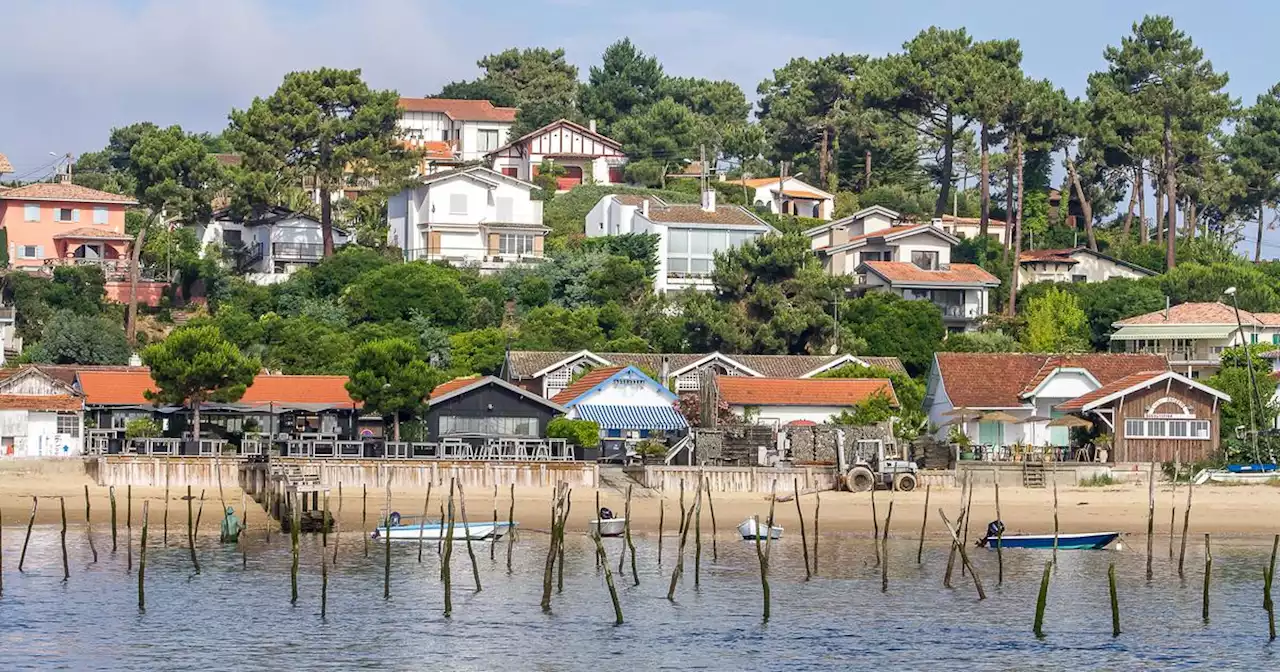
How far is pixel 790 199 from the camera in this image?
398 feet

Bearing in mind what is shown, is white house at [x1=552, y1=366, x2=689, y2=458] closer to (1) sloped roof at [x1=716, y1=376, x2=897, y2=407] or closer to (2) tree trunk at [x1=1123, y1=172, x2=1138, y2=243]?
(1) sloped roof at [x1=716, y1=376, x2=897, y2=407]

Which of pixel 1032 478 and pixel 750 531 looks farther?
pixel 1032 478

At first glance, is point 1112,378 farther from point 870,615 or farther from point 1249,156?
point 1249,156

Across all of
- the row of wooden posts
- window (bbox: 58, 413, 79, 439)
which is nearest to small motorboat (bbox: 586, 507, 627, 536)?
the row of wooden posts

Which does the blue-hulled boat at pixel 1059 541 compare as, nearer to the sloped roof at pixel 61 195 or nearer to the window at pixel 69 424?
the window at pixel 69 424

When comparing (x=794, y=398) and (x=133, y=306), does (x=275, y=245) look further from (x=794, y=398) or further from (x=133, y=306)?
(x=794, y=398)

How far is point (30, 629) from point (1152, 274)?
7655cm

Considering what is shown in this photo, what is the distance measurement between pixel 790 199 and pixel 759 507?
2288 inches

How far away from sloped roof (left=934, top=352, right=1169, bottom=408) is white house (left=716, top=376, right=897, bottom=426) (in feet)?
8.54

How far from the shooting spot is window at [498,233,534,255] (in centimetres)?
10456

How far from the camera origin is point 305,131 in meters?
99.1

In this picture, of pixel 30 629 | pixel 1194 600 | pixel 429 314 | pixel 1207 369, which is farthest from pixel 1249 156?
pixel 30 629

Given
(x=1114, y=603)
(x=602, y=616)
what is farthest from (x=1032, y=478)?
(x=602, y=616)

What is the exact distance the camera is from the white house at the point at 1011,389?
251 ft
